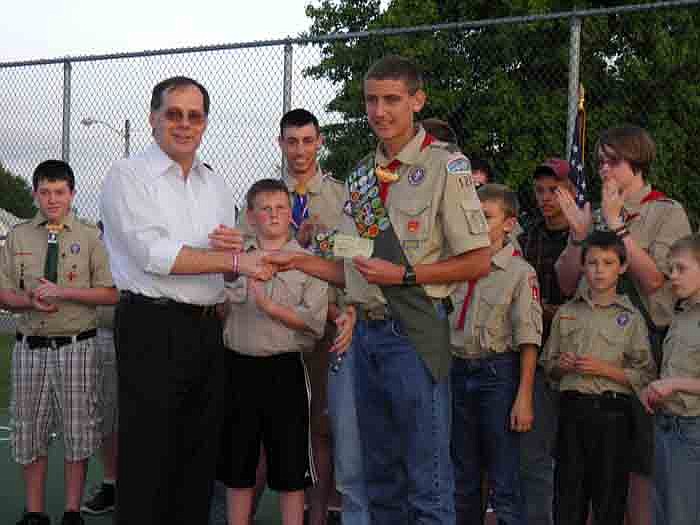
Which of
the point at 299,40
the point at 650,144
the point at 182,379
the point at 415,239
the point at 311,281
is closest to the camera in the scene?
the point at 415,239

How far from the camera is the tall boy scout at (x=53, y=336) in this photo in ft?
17.1

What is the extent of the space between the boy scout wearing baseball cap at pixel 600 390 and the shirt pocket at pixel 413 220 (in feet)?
3.73

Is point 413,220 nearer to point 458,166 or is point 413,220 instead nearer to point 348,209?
point 458,166

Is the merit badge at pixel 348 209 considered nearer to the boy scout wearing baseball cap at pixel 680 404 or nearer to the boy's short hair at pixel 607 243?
the boy's short hair at pixel 607 243

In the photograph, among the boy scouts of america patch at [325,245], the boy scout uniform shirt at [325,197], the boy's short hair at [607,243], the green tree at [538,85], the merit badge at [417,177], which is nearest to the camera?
the merit badge at [417,177]

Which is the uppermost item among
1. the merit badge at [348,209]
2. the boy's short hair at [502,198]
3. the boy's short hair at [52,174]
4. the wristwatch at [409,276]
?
the boy's short hair at [52,174]

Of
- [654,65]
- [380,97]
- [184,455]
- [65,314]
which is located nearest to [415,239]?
[380,97]

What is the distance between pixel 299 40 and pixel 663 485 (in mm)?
3820

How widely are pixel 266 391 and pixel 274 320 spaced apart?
34 cm

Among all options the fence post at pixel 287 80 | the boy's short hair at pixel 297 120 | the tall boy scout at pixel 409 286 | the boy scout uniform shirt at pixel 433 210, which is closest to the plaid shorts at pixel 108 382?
the boy's short hair at pixel 297 120

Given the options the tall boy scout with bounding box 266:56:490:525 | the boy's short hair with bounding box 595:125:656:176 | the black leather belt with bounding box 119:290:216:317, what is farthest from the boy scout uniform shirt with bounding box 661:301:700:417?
the black leather belt with bounding box 119:290:216:317

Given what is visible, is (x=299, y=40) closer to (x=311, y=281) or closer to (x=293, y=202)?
(x=293, y=202)

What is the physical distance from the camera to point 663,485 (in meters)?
4.09

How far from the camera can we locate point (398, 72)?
11.9ft
